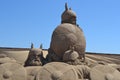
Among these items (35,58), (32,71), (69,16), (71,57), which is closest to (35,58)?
(35,58)

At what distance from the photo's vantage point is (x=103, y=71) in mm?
13750

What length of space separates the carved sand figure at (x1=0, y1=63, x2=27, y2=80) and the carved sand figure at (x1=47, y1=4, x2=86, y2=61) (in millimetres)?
1769

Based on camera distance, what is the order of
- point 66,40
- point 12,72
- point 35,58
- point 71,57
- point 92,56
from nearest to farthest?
point 12,72
point 71,57
point 66,40
point 35,58
point 92,56

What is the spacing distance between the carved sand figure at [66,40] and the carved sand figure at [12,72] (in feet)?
5.80

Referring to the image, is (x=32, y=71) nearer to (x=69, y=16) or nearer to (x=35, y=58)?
(x=35, y=58)

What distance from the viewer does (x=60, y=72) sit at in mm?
13156

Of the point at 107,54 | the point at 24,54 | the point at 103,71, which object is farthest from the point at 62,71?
the point at 107,54

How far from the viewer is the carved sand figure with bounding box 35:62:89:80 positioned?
13.1 metres

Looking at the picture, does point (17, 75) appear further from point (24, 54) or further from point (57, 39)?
point (24, 54)

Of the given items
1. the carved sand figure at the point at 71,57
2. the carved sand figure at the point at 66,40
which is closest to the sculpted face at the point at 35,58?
the carved sand figure at the point at 66,40

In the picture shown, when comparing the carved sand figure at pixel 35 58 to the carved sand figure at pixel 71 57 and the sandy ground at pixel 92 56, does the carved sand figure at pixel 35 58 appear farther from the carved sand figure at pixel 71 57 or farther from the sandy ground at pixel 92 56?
the sandy ground at pixel 92 56

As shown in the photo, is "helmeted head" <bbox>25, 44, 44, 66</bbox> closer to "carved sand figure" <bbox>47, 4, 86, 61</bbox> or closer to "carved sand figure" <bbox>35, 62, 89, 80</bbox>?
"carved sand figure" <bbox>47, 4, 86, 61</bbox>

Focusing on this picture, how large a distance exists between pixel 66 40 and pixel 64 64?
1391 millimetres

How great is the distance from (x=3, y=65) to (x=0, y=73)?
407 mm
